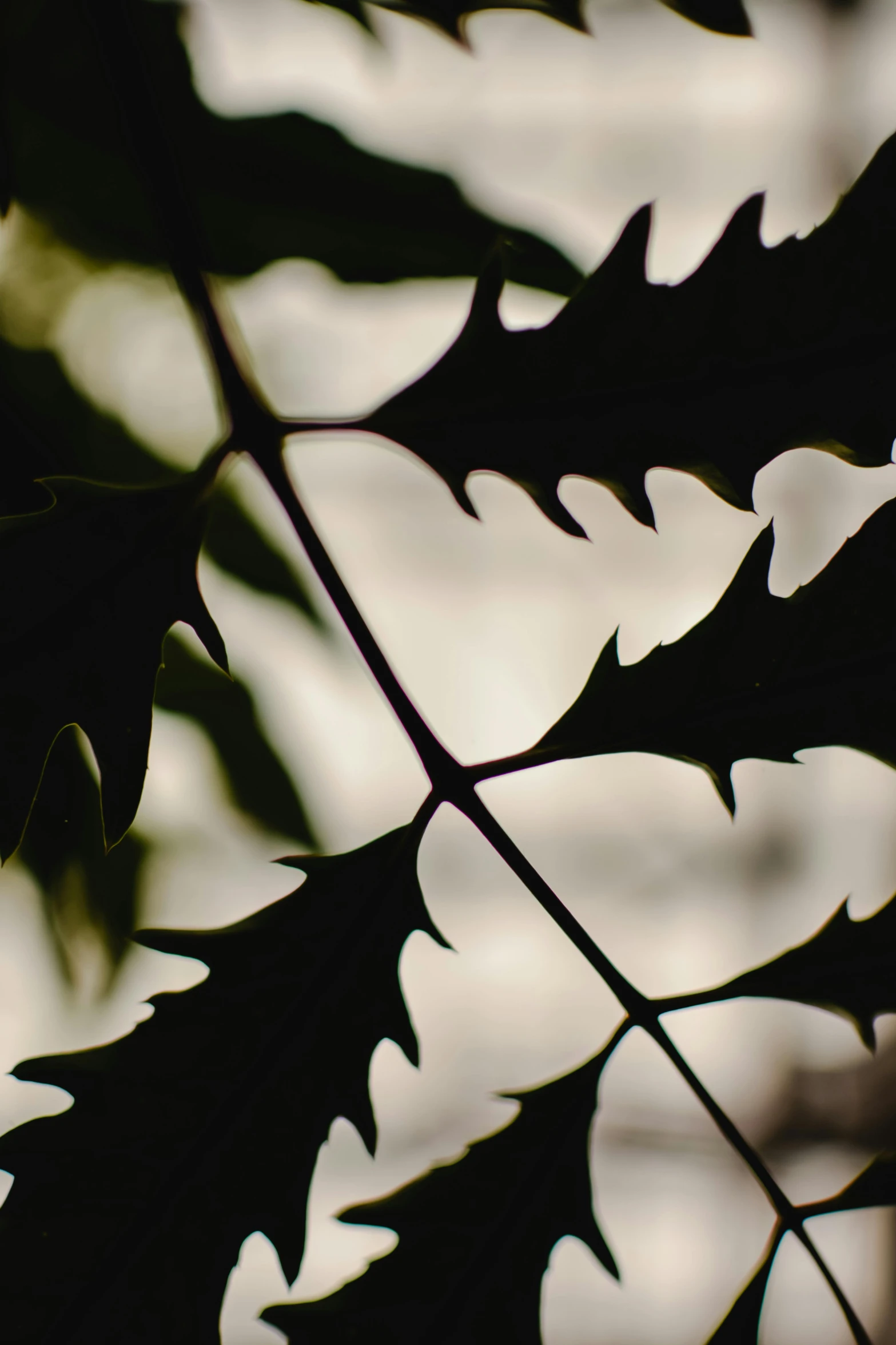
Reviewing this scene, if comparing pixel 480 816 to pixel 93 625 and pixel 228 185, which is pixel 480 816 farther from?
pixel 228 185

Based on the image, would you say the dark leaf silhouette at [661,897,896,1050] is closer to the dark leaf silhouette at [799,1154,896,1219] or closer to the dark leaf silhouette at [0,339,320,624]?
the dark leaf silhouette at [799,1154,896,1219]

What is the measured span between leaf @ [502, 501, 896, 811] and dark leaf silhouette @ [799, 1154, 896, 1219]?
4.9 inches

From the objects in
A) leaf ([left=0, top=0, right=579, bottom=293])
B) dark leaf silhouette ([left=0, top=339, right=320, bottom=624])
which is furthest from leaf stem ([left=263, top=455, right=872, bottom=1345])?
leaf ([left=0, top=0, right=579, bottom=293])

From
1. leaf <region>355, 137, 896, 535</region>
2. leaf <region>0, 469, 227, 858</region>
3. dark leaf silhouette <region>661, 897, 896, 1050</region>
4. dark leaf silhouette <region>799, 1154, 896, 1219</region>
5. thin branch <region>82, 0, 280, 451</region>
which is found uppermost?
thin branch <region>82, 0, 280, 451</region>

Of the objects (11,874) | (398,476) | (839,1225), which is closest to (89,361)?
(11,874)

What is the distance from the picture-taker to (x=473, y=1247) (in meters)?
0.26

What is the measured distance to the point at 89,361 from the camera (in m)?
0.48

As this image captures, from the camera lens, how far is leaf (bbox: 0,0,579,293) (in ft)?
1.31

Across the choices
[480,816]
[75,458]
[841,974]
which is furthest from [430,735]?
[75,458]

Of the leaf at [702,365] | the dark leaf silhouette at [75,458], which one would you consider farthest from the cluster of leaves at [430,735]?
the dark leaf silhouette at [75,458]

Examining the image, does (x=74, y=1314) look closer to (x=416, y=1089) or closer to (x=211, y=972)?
(x=211, y=972)

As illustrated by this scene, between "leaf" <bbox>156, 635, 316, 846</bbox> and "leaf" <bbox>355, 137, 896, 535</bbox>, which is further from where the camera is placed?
"leaf" <bbox>156, 635, 316, 846</bbox>

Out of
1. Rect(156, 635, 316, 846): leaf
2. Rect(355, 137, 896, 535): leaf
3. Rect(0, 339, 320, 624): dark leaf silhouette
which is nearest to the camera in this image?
Rect(355, 137, 896, 535): leaf

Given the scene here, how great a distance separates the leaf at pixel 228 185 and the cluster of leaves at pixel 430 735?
0.49 ft
